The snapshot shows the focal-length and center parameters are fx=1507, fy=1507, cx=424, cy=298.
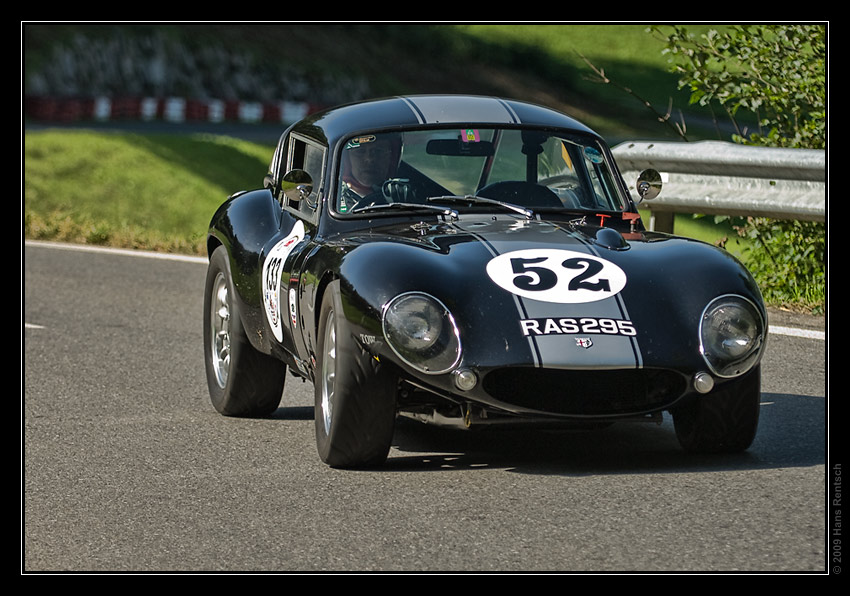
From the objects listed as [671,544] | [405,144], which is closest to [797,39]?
[405,144]

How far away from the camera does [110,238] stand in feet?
50.6

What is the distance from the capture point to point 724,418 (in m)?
5.93

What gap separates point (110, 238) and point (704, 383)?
10.7 meters

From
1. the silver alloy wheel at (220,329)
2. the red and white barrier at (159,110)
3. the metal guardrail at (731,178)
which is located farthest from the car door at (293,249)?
the red and white barrier at (159,110)

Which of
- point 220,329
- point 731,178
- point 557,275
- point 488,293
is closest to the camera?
point 488,293

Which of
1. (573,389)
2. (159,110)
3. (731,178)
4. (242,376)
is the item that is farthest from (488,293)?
(159,110)

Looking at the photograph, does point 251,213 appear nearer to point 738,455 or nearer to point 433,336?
point 433,336

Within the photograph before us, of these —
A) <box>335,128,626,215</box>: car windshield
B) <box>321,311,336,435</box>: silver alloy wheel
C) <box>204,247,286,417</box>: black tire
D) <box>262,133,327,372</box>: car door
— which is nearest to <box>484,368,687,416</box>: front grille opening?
<box>321,311,336,435</box>: silver alloy wheel

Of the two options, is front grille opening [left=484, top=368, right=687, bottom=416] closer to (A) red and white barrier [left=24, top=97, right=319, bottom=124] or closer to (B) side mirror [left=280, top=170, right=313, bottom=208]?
(B) side mirror [left=280, top=170, right=313, bottom=208]

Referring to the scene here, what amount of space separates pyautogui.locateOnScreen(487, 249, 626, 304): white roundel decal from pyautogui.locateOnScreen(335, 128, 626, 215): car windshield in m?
0.89

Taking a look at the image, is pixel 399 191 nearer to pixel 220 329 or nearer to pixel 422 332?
pixel 422 332

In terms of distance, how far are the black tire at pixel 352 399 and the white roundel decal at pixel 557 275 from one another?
1.92ft

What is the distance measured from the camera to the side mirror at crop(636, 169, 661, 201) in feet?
24.1

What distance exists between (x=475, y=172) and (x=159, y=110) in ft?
115
